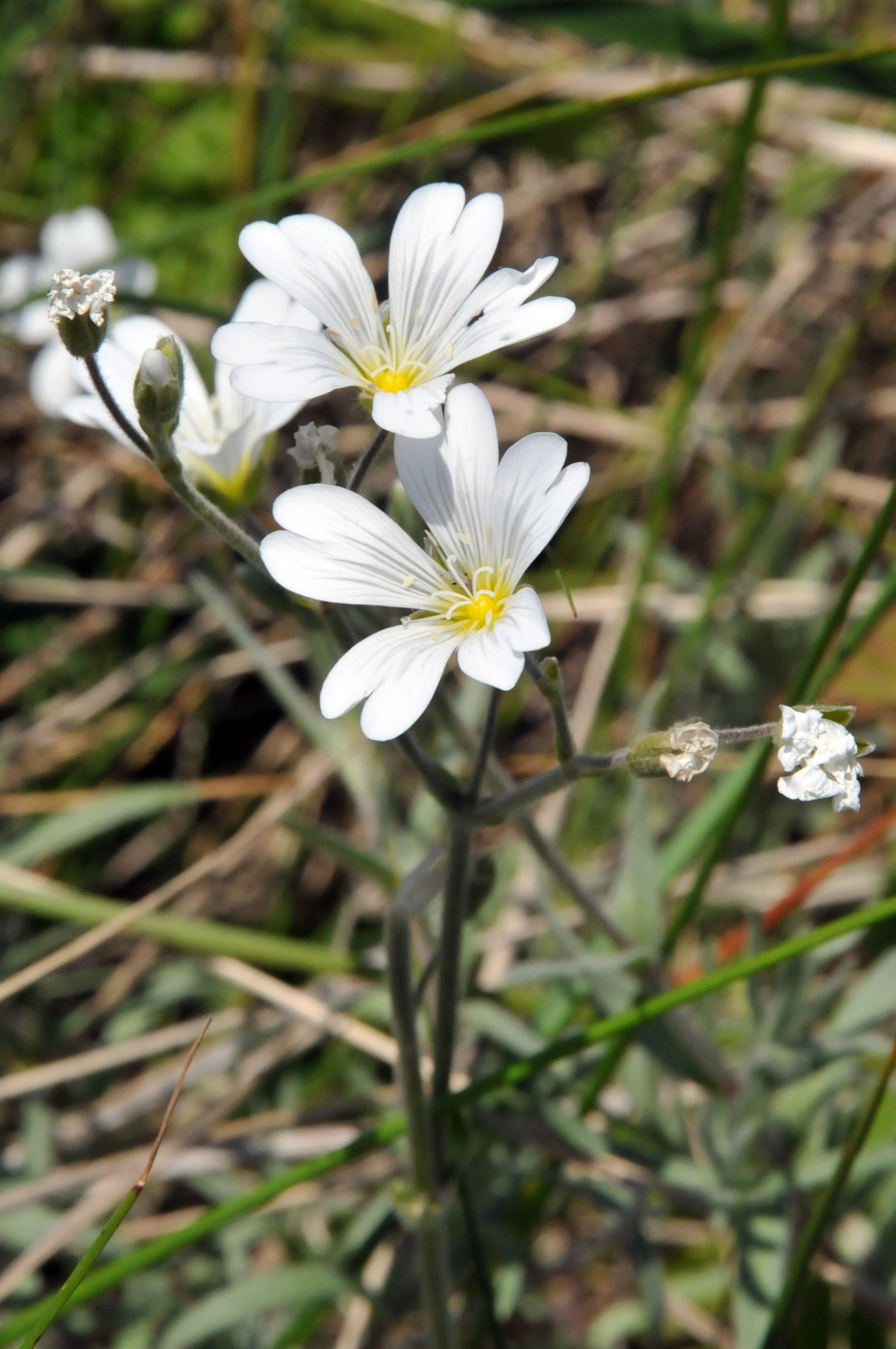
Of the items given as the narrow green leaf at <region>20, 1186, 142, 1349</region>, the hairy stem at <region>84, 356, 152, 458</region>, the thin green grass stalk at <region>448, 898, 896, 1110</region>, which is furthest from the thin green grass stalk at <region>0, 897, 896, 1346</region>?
the hairy stem at <region>84, 356, 152, 458</region>

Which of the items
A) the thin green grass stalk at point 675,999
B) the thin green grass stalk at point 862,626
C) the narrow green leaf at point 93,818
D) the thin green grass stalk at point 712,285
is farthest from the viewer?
the narrow green leaf at point 93,818

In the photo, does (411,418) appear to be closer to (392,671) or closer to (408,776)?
(392,671)

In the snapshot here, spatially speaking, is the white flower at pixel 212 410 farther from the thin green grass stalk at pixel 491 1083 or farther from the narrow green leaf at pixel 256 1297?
the narrow green leaf at pixel 256 1297

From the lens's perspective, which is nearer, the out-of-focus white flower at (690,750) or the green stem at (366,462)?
the out-of-focus white flower at (690,750)

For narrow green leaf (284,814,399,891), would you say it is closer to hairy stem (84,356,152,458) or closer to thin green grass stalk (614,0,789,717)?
hairy stem (84,356,152,458)

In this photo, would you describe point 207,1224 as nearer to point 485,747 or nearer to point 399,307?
point 485,747

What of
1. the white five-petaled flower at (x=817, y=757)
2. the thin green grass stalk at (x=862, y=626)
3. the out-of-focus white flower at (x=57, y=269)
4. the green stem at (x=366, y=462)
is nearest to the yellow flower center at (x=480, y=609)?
the green stem at (x=366, y=462)
